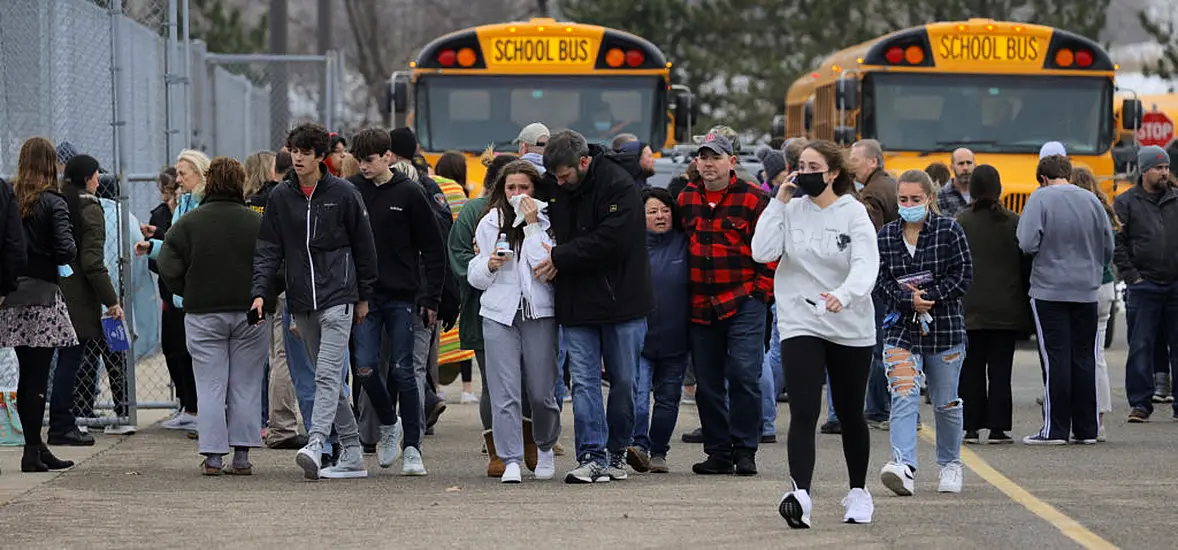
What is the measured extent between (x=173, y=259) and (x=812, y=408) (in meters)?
3.87

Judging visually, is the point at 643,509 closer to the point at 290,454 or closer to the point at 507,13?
the point at 290,454

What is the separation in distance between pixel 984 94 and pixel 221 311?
11261 mm

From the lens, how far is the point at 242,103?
81.4 feet

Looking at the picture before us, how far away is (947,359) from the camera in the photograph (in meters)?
10.1

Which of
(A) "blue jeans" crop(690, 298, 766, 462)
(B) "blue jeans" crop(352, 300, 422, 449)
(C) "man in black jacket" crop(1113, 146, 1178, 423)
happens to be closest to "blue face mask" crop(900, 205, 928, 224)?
(A) "blue jeans" crop(690, 298, 766, 462)

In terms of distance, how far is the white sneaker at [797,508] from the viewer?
8438 mm

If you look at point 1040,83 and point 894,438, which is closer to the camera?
point 894,438

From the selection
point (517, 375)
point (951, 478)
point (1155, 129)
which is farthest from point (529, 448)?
point (1155, 129)

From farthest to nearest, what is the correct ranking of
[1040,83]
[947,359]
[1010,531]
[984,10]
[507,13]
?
[507,13] → [984,10] → [1040,83] → [947,359] → [1010,531]

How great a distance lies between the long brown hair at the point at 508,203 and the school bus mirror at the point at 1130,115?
11.0 meters

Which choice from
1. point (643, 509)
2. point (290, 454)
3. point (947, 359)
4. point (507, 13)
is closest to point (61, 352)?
point (290, 454)

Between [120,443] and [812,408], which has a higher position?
[812,408]

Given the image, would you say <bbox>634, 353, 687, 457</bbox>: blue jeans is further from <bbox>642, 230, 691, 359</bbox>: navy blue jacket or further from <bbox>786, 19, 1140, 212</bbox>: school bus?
<bbox>786, 19, 1140, 212</bbox>: school bus

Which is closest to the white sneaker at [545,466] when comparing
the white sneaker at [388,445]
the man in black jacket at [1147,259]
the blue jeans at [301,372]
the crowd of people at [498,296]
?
the crowd of people at [498,296]
